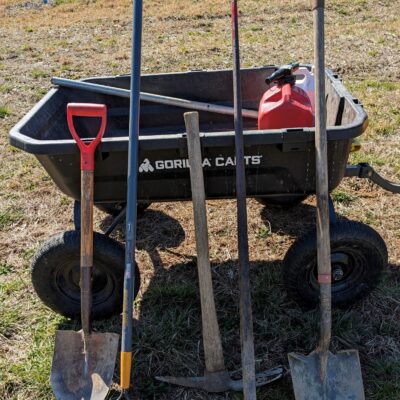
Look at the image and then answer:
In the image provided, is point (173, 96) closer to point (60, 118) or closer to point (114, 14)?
point (60, 118)

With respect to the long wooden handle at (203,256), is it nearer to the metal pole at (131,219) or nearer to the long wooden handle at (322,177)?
the metal pole at (131,219)

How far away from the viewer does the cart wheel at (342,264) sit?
7.40 feet

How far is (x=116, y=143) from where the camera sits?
2111 mm

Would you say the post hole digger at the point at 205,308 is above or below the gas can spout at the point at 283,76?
below

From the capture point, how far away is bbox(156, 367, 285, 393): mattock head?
212cm

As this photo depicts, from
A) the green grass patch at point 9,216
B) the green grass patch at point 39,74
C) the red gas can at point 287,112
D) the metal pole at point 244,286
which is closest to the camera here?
the metal pole at point 244,286

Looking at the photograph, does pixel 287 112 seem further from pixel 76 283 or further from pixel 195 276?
pixel 76 283

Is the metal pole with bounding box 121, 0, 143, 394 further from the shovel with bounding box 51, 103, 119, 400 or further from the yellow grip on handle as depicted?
the shovel with bounding box 51, 103, 119, 400

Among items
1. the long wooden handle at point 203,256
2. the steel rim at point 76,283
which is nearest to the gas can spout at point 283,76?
the long wooden handle at point 203,256

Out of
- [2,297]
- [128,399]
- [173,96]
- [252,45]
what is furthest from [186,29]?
[128,399]

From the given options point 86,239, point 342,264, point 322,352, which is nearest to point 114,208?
point 86,239

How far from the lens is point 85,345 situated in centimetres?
219

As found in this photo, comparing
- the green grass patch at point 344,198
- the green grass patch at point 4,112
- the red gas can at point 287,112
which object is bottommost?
the green grass patch at point 344,198

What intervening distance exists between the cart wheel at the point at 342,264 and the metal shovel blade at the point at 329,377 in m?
0.39
